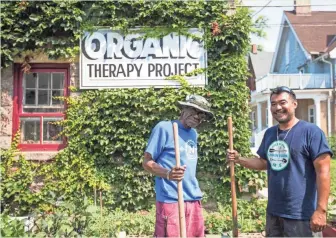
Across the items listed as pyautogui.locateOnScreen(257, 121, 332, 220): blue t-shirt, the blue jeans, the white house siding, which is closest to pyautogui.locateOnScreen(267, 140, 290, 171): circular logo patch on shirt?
pyautogui.locateOnScreen(257, 121, 332, 220): blue t-shirt

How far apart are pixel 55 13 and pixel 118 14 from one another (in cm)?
109

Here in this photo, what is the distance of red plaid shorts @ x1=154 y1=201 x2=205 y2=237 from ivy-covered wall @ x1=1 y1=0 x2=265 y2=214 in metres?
2.94

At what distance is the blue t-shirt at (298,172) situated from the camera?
299 centimetres

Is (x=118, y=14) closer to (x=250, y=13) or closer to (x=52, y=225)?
(x=250, y=13)

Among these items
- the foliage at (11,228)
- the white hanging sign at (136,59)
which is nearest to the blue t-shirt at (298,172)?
the foliage at (11,228)

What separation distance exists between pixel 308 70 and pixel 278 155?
19992mm

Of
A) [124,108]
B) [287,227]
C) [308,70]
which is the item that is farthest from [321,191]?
[308,70]

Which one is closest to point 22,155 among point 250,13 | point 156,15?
point 156,15

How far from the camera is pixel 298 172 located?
302cm

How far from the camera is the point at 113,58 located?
21.7ft

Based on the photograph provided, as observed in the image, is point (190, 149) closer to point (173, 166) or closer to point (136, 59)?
point (173, 166)

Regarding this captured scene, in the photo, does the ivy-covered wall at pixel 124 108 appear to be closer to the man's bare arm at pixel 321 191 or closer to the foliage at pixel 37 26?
the foliage at pixel 37 26

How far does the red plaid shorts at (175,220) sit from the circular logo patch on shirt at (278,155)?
2.69ft

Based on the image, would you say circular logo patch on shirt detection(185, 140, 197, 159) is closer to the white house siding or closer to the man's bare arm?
the man's bare arm
